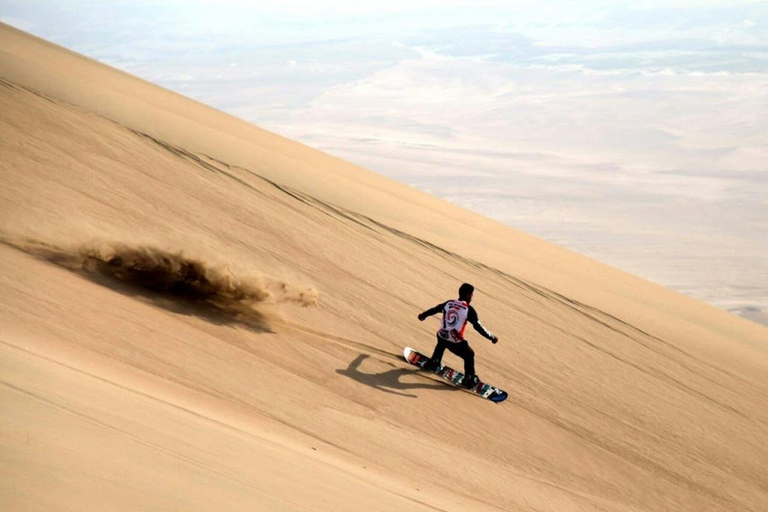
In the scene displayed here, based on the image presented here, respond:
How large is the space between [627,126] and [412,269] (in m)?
73.7

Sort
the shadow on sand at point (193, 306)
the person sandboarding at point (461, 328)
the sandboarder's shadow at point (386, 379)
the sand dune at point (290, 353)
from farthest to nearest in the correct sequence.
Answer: the person sandboarding at point (461, 328) < the sandboarder's shadow at point (386, 379) < the shadow on sand at point (193, 306) < the sand dune at point (290, 353)

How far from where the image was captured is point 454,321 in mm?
7234

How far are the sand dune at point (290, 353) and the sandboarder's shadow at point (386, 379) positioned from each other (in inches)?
1.0

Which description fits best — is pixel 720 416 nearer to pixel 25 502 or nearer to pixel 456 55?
pixel 25 502

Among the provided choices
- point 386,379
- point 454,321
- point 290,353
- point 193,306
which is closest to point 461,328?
point 454,321

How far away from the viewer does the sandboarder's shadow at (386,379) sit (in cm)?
680

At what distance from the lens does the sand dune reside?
166 inches

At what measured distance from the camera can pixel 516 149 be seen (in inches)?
2702

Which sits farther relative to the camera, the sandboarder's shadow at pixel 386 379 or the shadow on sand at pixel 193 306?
the sandboarder's shadow at pixel 386 379

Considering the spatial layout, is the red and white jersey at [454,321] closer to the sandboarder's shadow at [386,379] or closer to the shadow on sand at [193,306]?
the sandboarder's shadow at [386,379]

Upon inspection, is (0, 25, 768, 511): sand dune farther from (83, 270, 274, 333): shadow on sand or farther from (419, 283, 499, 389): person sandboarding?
(419, 283, 499, 389): person sandboarding

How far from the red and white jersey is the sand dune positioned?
1.47ft

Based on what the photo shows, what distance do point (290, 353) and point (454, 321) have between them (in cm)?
144

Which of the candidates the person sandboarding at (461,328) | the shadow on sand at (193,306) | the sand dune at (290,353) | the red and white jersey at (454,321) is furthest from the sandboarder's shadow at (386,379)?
the shadow on sand at (193,306)
